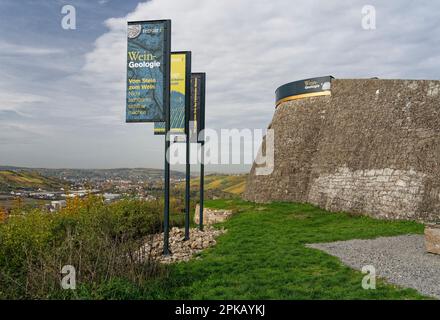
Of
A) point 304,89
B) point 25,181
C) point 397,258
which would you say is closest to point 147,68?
point 397,258

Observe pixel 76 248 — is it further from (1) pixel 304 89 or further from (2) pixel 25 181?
(1) pixel 304 89

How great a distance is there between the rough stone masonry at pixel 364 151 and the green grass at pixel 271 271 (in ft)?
7.36

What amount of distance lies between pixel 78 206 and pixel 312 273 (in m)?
12.5

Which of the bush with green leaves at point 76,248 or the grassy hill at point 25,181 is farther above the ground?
the grassy hill at point 25,181

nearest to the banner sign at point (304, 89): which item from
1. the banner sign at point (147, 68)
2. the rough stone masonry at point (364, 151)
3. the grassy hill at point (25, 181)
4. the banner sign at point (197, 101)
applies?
the rough stone masonry at point (364, 151)

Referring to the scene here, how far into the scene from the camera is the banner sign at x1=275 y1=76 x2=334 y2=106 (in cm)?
2523

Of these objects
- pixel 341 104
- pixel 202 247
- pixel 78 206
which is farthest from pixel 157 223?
pixel 341 104

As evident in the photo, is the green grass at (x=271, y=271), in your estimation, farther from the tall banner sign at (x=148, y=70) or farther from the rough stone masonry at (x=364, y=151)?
the tall banner sign at (x=148, y=70)

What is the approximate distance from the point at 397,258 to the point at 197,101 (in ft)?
33.9

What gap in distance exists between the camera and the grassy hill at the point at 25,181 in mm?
20766

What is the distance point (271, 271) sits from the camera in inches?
358

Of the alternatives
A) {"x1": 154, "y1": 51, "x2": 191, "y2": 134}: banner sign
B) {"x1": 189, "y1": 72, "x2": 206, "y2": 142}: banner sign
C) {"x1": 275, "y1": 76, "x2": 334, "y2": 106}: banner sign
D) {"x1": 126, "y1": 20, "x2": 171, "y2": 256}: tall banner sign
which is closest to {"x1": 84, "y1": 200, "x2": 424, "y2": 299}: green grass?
{"x1": 126, "y1": 20, "x2": 171, "y2": 256}: tall banner sign

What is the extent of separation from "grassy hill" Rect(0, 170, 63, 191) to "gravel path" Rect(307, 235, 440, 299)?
16593 millimetres

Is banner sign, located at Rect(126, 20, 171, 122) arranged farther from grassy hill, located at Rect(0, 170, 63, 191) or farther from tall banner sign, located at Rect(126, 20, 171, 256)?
grassy hill, located at Rect(0, 170, 63, 191)
